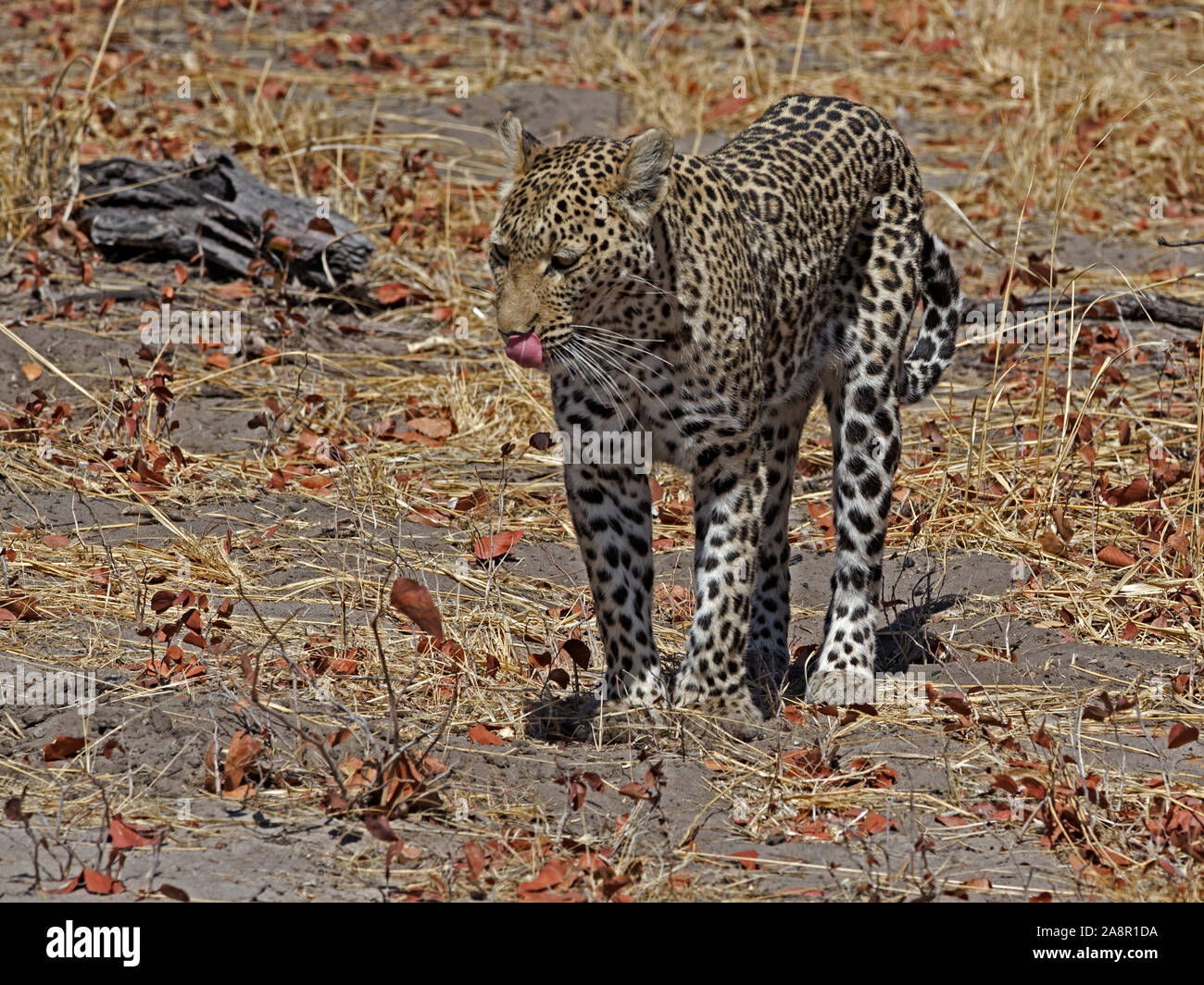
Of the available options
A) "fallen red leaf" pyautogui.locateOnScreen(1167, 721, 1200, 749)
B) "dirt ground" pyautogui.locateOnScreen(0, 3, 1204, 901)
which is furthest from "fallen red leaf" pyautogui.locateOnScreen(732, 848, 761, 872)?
"fallen red leaf" pyautogui.locateOnScreen(1167, 721, 1200, 749)

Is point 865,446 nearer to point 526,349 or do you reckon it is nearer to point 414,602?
point 526,349

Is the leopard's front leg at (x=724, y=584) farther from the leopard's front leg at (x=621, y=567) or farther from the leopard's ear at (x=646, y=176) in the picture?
the leopard's ear at (x=646, y=176)

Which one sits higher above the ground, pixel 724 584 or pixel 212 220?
pixel 212 220

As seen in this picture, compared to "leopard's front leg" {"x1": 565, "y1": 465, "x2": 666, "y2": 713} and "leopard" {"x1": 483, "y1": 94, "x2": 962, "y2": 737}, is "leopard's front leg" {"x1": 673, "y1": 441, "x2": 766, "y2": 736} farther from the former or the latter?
"leopard's front leg" {"x1": 565, "y1": 465, "x2": 666, "y2": 713}

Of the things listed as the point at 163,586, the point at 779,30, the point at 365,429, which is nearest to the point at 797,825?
the point at 163,586

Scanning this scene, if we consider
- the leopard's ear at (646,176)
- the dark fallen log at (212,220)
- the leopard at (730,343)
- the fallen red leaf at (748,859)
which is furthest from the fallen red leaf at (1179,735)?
the dark fallen log at (212,220)

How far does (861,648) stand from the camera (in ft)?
19.3

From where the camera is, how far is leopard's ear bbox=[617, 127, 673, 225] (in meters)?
4.74

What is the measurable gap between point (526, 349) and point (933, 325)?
238 cm

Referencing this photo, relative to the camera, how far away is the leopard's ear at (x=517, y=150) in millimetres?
5031

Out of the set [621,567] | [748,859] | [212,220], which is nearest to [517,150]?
[621,567]

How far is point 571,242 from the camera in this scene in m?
4.69

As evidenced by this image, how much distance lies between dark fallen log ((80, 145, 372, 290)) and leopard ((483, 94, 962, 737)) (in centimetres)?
347
